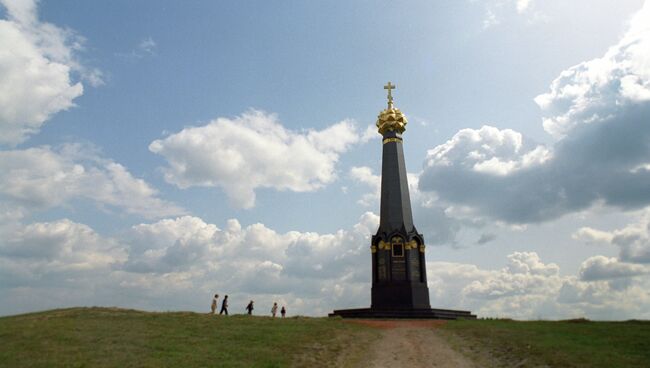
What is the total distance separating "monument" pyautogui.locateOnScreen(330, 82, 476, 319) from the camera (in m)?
28.5

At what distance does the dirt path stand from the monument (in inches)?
238

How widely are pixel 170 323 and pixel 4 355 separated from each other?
6.35m

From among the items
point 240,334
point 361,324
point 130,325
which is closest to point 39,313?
point 130,325

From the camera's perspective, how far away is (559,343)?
1731cm

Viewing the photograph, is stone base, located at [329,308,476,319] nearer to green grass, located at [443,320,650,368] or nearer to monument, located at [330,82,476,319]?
monument, located at [330,82,476,319]

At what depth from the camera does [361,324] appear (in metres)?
23.3

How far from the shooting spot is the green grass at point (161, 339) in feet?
48.7

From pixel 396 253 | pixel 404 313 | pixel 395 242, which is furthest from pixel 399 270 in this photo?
pixel 404 313

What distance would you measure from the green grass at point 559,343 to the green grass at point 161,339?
5343 mm

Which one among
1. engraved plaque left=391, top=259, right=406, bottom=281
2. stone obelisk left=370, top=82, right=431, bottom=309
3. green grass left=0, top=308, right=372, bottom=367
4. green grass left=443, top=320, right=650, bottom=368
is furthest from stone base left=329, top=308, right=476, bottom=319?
green grass left=0, top=308, right=372, bottom=367

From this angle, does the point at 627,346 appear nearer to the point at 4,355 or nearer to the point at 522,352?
the point at 522,352

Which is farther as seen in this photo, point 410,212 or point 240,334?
point 410,212

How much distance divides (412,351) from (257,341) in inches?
229

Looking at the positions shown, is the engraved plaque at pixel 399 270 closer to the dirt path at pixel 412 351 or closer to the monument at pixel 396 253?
the monument at pixel 396 253
